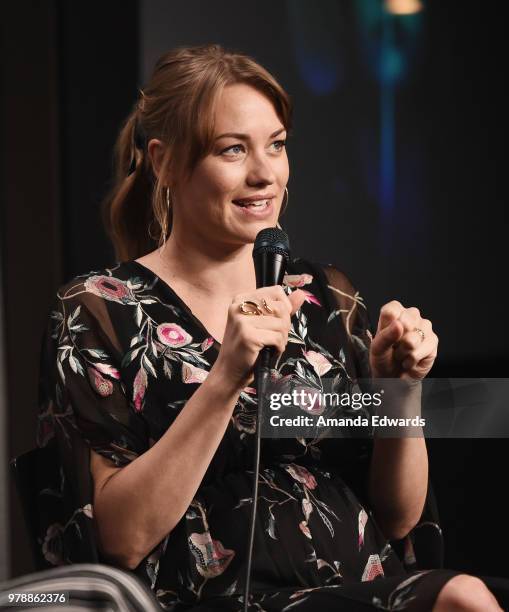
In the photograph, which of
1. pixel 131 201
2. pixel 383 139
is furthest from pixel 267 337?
pixel 383 139

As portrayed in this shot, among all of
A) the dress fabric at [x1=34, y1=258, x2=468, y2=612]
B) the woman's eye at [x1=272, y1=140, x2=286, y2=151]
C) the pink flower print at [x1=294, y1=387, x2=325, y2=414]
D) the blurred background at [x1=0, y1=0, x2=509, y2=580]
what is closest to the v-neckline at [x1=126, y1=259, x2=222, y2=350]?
the dress fabric at [x1=34, y1=258, x2=468, y2=612]

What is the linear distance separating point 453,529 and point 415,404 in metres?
0.65

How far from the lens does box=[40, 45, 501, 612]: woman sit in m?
0.94

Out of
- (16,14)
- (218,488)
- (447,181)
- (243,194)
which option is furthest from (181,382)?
(16,14)

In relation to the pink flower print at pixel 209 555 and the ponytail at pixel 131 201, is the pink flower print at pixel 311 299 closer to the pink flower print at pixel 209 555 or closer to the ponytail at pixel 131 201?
the ponytail at pixel 131 201

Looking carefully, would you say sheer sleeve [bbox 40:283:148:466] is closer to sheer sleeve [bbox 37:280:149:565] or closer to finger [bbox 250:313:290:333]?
sheer sleeve [bbox 37:280:149:565]

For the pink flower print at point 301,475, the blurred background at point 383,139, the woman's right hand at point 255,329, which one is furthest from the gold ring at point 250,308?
the blurred background at point 383,139

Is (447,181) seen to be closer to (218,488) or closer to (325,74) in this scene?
(325,74)

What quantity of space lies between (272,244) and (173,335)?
248 millimetres

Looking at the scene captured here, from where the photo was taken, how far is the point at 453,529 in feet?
5.35

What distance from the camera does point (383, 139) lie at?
1603 millimetres

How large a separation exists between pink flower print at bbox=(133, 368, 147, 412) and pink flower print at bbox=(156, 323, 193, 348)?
0.05 m

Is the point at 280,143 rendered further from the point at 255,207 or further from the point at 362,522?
the point at 362,522

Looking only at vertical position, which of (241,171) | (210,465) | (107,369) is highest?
(241,171)
